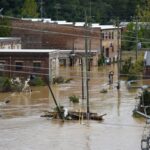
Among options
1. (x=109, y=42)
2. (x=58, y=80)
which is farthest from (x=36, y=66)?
(x=109, y=42)

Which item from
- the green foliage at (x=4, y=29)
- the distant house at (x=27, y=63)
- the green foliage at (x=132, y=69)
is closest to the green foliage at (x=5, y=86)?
the distant house at (x=27, y=63)

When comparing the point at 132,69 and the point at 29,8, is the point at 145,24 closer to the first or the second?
the point at 29,8

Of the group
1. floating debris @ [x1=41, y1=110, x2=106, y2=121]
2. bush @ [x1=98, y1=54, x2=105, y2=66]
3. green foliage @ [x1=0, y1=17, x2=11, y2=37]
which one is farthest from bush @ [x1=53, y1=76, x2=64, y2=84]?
green foliage @ [x1=0, y1=17, x2=11, y2=37]

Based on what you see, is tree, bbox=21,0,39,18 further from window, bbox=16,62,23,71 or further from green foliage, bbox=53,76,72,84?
green foliage, bbox=53,76,72,84

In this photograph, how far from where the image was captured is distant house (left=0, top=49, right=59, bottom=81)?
39.2 meters

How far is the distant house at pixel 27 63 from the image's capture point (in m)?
39.2

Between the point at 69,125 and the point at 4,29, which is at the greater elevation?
the point at 4,29

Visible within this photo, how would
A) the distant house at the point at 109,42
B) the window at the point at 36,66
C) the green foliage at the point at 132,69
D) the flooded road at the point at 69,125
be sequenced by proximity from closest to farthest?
1. the flooded road at the point at 69,125
2. the window at the point at 36,66
3. the green foliage at the point at 132,69
4. the distant house at the point at 109,42

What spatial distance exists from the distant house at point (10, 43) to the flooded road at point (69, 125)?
29.7 ft

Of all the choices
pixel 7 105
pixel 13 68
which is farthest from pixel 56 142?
pixel 13 68

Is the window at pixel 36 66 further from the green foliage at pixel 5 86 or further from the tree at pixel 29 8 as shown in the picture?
the tree at pixel 29 8

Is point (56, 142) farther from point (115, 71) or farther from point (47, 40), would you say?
point (47, 40)

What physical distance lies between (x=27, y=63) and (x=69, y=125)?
13.5m

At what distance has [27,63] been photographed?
131 feet
